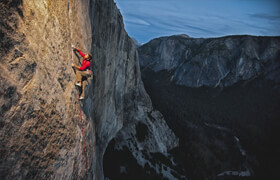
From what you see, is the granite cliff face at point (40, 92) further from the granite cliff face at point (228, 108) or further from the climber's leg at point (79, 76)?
the granite cliff face at point (228, 108)

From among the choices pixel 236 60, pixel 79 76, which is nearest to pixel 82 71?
pixel 79 76

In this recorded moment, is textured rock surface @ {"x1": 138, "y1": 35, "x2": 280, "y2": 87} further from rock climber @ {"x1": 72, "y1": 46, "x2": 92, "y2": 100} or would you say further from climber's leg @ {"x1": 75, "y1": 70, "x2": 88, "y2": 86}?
climber's leg @ {"x1": 75, "y1": 70, "x2": 88, "y2": 86}

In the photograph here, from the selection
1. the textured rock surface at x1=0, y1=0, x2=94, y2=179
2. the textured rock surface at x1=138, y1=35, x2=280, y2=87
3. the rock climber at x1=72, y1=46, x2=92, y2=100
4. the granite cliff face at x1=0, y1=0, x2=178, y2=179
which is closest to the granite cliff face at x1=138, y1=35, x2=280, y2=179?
the textured rock surface at x1=138, y1=35, x2=280, y2=87

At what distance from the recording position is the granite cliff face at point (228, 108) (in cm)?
8312

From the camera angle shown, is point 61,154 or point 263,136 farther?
point 263,136

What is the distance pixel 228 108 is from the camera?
152125 mm

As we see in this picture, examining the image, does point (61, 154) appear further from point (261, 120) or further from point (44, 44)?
point (261, 120)

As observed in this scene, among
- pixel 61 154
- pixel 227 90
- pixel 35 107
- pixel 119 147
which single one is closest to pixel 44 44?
pixel 35 107

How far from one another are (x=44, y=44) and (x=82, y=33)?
4735 mm

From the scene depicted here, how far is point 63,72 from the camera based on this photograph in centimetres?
736

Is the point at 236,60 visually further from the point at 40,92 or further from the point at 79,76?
the point at 40,92

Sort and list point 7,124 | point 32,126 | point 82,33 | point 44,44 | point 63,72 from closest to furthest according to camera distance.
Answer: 1. point 7,124
2. point 32,126
3. point 44,44
4. point 63,72
5. point 82,33

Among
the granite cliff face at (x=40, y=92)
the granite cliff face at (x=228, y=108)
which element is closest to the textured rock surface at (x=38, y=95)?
the granite cliff face at (x=40, y=92)

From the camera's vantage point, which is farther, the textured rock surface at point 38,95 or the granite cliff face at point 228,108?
the granite cliff face at point 228,108
